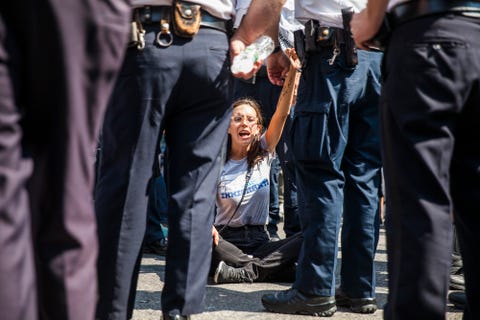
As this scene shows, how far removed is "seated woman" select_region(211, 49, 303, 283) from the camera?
160 inches

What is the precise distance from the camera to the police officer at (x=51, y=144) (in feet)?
4.57

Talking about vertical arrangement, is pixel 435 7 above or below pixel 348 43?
above

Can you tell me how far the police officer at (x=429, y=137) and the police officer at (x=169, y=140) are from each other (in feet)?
2.18

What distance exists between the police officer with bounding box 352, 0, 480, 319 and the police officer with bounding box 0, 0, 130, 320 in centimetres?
78

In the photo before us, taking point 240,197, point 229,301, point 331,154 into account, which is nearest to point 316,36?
point 331,154

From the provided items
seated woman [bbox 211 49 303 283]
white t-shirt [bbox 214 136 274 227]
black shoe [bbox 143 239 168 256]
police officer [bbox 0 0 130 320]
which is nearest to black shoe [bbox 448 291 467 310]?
seated woman [bbox 211 49 303 283]

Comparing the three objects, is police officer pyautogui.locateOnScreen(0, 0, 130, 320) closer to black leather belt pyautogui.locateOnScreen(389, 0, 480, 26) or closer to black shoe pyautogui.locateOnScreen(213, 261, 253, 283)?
black leather belt pyautogui.locateOnScreen(389, 0, 480, 26)

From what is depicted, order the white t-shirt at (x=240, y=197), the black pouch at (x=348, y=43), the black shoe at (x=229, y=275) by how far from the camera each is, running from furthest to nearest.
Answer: the white t-shirt at (x=240, y=197) < the black shoe at (x=229, y=275) < the black pouch at (x=348, y=43)

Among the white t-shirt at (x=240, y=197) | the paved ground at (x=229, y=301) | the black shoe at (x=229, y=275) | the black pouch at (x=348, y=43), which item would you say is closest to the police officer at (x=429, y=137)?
the black pouch at (x=348, y=43)

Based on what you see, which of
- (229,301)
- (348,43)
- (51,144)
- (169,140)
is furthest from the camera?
(229,301)

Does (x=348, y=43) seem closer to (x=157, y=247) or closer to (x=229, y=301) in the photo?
(x=229, y=301)

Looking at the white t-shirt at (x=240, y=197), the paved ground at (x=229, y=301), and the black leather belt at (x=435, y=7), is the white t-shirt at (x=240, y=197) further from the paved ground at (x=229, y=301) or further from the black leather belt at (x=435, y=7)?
the black leather belt at (x=435, y=7)

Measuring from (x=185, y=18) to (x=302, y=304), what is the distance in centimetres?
147

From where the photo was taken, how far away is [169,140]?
2475 millimetres
